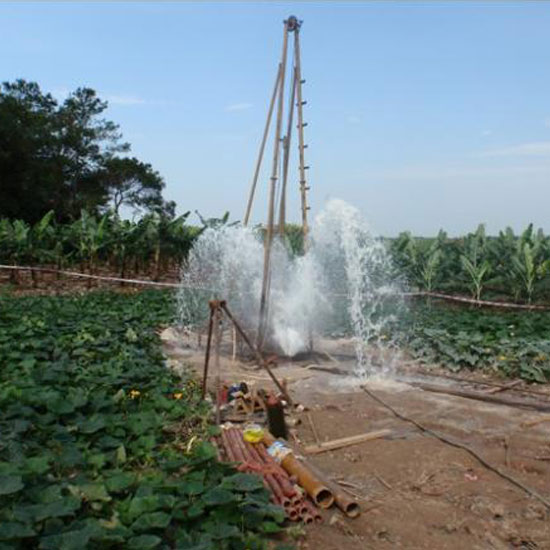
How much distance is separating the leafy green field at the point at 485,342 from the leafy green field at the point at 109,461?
11.7 ft

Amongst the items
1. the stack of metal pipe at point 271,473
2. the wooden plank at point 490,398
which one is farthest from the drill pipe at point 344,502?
the wooden plank at point 490,398

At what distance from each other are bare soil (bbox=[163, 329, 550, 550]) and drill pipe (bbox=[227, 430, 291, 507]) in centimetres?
21

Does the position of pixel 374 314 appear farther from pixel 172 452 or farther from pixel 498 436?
pixel 172 452

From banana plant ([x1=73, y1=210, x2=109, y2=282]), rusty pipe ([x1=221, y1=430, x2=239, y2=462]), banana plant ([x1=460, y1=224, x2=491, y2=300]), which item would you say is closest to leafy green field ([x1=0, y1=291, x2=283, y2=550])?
rusty pipe ([x1=221, y1=430, x2=239, y2=462])

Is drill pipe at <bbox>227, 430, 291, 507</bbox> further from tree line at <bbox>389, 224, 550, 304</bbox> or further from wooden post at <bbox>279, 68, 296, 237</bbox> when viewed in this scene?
tree line at <bbox>389, 224, 550, 304</bbox>

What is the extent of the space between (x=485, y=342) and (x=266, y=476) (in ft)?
16.1

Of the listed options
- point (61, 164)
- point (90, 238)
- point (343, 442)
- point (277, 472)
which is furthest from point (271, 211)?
point (61, 164)

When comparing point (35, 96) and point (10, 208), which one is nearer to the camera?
point (10, 208)

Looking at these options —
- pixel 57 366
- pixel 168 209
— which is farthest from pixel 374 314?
pixel 168 209

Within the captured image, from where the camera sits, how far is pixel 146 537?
2691 mm

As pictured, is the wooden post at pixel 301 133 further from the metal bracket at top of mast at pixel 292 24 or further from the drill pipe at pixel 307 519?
the drill pipe at pixel 307 519

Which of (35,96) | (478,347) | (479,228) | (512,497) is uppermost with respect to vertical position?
(35,96)

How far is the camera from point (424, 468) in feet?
14.1

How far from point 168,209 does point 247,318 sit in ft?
111
